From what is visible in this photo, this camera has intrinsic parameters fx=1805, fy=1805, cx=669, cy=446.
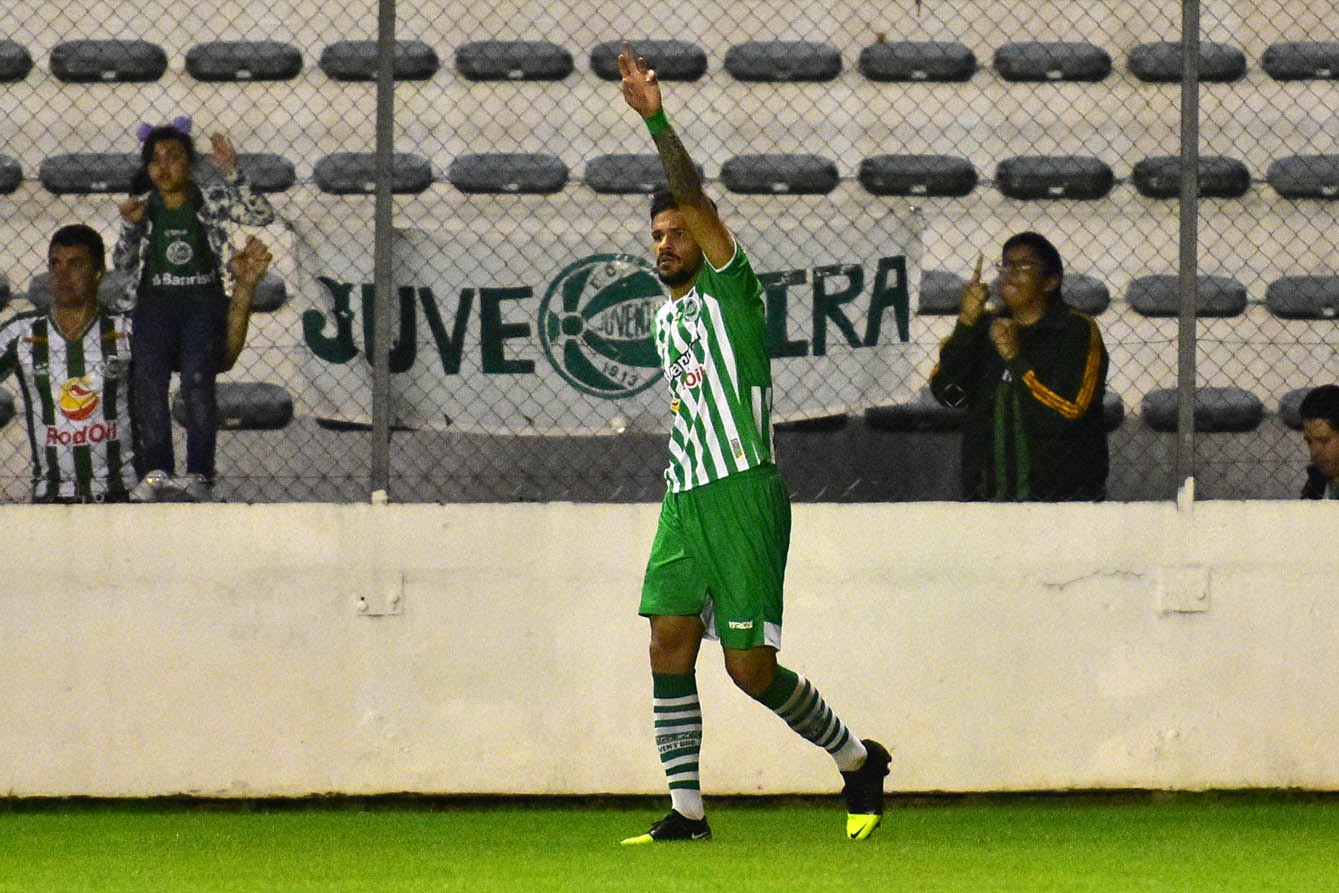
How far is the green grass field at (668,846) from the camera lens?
4457 millimetres

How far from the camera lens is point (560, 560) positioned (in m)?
6.44

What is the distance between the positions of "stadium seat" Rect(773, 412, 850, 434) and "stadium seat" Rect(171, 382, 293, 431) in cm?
188

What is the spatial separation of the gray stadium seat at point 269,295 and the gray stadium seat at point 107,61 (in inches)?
67.3

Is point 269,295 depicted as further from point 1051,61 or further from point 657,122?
point 1051,61

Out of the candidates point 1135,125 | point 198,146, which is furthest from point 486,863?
point 1135,125

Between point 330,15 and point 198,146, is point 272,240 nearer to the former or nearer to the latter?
point 198,146

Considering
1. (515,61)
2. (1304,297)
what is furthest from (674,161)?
(1304,297)

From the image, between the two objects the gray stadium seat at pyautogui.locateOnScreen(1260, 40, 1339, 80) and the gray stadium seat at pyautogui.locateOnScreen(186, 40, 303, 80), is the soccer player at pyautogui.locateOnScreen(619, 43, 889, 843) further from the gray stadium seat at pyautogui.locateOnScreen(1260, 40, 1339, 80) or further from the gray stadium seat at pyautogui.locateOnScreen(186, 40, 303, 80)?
the gray stadium seat at pyautogui.locateOnScreen(1260, 40, 1339, 80)

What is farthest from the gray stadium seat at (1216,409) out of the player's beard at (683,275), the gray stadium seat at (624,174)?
the player's beard at (683,275)

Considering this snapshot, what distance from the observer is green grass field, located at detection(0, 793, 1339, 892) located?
446cm

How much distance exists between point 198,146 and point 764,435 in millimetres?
3163

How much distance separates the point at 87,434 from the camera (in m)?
6.59

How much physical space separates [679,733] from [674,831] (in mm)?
289

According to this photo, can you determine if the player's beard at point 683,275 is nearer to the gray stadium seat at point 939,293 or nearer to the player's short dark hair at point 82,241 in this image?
the gray stadium seat at point 939,293
